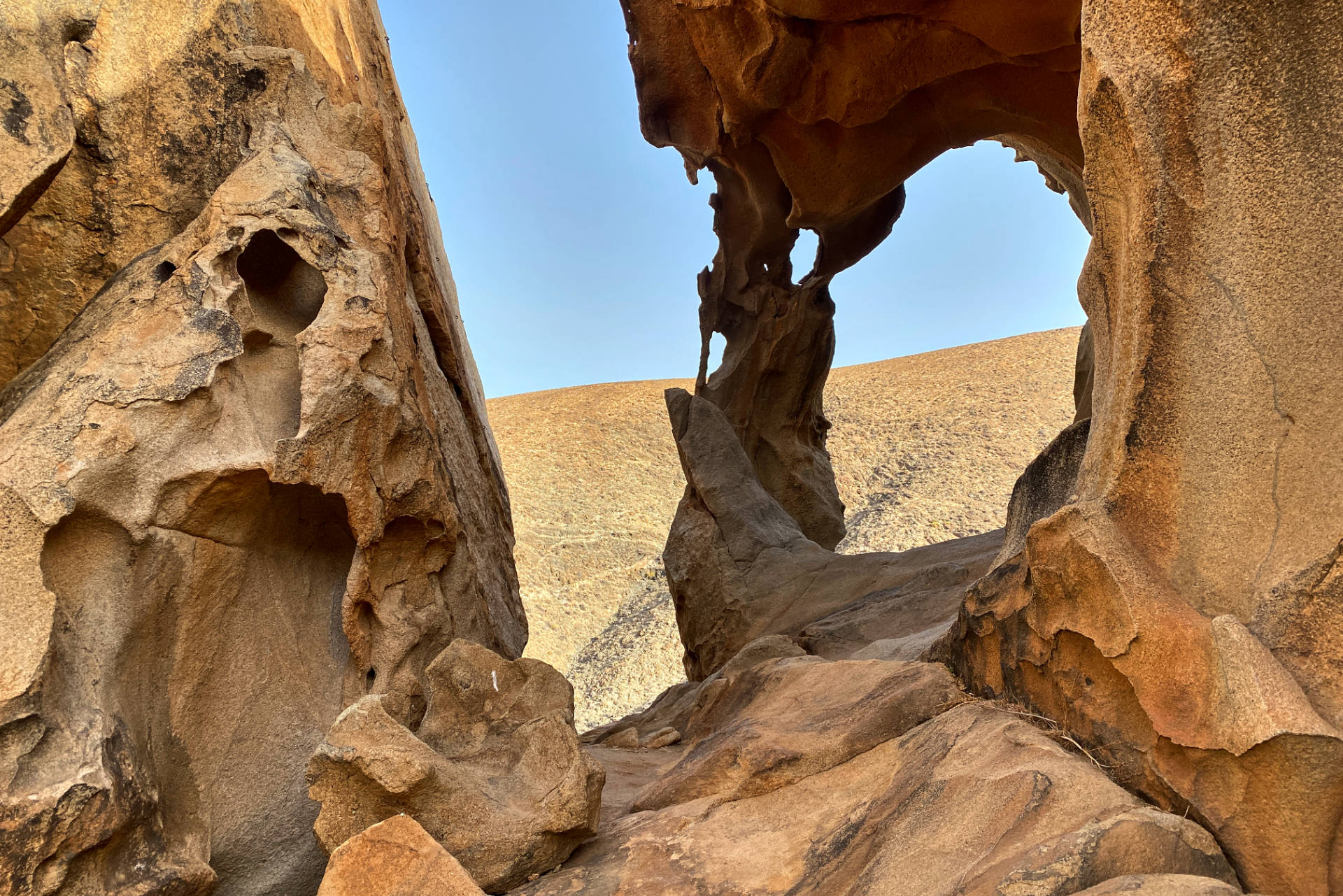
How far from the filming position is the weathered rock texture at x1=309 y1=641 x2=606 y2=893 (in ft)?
8.42

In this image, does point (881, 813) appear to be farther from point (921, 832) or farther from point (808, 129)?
point (808, 129)

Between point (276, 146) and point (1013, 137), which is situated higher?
point (1013, 137)

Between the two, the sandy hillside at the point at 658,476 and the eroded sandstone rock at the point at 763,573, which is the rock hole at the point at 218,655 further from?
the sandy hillside at the point at 658,476

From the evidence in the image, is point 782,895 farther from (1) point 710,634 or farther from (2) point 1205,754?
(1) point 710,634

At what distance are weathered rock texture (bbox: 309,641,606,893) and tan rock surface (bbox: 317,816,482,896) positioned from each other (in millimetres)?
280

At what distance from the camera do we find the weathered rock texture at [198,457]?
264 cm

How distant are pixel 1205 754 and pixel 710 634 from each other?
6176mm

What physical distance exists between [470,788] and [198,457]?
1.53m

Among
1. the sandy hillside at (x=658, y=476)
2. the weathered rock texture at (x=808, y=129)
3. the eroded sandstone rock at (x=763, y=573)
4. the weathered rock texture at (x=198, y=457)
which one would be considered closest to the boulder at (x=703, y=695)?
the eroded sandstone rock at (x=763, y=573)

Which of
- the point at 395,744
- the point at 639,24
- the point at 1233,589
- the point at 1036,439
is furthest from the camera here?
the point at 1036,439

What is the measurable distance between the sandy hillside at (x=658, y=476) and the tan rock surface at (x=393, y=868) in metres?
14.9

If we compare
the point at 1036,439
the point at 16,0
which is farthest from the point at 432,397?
the point at 1036,439

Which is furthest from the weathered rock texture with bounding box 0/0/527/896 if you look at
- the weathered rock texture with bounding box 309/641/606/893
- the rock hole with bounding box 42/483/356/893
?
the weathered rock texture with bounding box 309/641/606/893

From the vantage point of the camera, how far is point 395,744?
2637 millimetres
